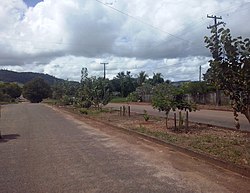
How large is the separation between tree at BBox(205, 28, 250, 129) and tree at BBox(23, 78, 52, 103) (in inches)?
4209

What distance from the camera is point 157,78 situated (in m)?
111

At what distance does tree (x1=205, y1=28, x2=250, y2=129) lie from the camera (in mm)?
9070

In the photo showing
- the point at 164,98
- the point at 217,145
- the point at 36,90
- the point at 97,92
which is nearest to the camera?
the point at 217,145

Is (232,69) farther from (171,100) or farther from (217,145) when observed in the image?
(171,100)

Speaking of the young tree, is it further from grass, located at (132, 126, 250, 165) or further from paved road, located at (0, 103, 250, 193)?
paved road, located at (0, 103, 250, 193)

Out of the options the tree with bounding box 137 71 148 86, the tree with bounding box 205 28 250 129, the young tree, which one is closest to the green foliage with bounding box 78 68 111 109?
the young tree

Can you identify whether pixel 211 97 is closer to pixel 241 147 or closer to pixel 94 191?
pixel 241 147

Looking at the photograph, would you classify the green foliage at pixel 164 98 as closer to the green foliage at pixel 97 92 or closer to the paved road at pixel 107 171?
the paved road at pixel 107 171

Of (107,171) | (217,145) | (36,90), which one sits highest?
(36,90)

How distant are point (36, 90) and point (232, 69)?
362ft

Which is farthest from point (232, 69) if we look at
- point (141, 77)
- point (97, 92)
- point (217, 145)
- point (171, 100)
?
point (141, 77)

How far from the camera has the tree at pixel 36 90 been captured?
114 metres

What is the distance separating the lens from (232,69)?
30.7ft

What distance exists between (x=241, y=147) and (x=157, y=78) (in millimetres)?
101187
